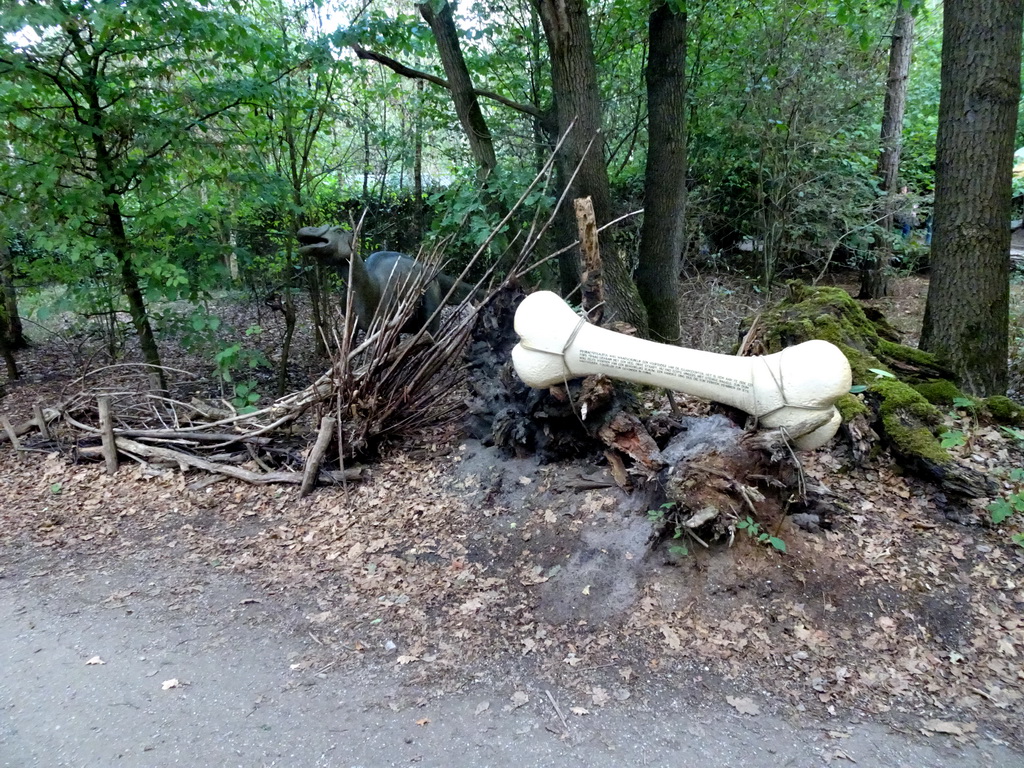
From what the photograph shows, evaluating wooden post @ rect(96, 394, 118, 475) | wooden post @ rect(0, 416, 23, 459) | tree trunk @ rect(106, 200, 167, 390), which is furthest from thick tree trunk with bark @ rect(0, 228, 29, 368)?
wooden post @ rect(96, 394, 118, 475)

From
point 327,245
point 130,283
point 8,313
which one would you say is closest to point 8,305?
point 8,313

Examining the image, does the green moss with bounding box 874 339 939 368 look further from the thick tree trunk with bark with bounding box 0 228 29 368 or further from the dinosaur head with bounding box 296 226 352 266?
the thick tree trunk with bark with bounding box 0 228 29 368

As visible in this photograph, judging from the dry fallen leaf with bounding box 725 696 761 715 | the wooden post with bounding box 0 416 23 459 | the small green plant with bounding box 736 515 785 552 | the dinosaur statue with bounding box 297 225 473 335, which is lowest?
the dry fallen leaf with bounding box 725 696 761 715

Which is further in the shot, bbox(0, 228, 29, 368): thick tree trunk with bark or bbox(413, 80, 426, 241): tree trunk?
bbox(413, 80, 426, 241): tree trunk

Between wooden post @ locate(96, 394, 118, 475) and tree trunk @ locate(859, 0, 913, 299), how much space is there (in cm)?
926

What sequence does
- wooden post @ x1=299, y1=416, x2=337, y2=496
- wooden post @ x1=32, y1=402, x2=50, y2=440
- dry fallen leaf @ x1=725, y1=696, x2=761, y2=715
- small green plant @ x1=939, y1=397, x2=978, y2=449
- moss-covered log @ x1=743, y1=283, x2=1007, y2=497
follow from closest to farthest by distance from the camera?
dry fallen leaf @ x1=725, y1=696, x2=761, y2=715 → moss-covered log @ x1=743, y1=283, x2=1007, y2=497 → small green plant @ x1=939, y1=397, x2=978, y2=449 → wooden post @ x1=299, y1=416, x2=337, y2=496 → wooden post @ x1=32, y1=402, x2=50, y2=440

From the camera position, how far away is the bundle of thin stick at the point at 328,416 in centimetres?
447

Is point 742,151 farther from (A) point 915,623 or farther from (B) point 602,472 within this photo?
(A) point 915,623

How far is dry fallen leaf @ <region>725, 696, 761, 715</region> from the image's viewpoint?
93.8 inches

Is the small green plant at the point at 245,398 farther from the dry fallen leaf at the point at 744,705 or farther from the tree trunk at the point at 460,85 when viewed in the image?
the dry fallen leaf at the point at 744,705

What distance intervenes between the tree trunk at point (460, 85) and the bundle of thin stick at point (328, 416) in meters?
2.00

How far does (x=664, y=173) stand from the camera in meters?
6.47

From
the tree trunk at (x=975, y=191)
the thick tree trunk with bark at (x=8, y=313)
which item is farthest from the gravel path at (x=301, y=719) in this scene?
the thick tree trunk with bark at (x=8, y=313)

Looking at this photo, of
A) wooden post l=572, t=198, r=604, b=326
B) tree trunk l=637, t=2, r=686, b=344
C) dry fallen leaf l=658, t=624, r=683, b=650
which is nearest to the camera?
dry fallen leaf l=658, t=624, r=683, b=650
